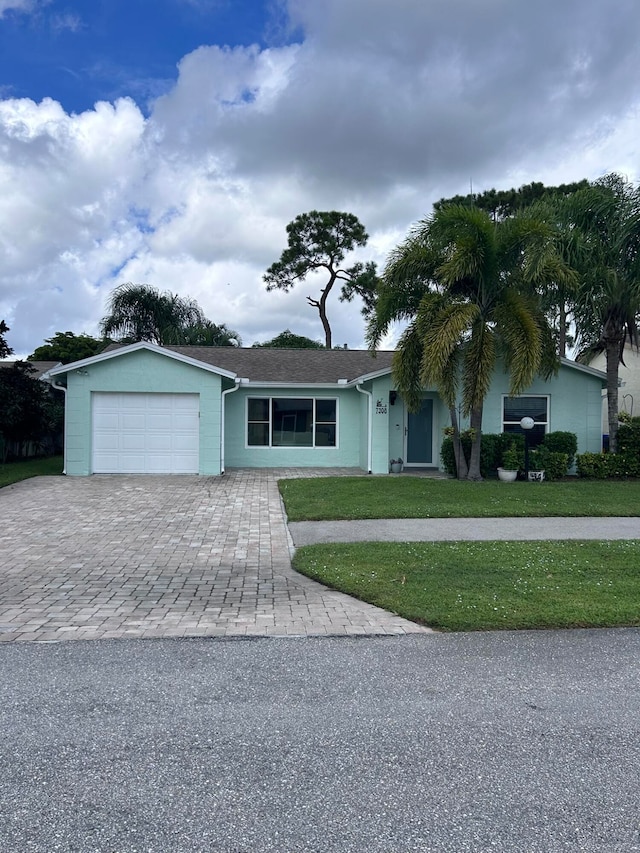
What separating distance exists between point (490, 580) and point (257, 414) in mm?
12295

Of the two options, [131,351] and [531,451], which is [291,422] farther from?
[531,451]

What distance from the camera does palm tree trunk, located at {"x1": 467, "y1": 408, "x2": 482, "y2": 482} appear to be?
14766mm

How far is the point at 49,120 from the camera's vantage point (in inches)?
587

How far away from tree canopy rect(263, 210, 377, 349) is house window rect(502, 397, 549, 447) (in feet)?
61.4

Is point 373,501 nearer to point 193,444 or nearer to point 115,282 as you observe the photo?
point 193,444

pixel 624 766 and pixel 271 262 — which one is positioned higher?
pixel 271 262

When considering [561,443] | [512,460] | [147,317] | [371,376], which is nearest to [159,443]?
[371,376]

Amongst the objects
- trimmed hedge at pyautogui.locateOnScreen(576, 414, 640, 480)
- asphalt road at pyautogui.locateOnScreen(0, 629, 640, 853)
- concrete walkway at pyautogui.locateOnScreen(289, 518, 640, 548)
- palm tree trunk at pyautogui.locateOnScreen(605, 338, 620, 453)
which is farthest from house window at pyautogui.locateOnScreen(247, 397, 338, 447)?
asphalt road at pyautogui.locateOnScreen(0, 629, 640, 853)

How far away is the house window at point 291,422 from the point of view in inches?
701

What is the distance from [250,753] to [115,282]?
91.3 ft

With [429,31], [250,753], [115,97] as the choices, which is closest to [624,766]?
[250,753]

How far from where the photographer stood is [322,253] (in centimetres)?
3450

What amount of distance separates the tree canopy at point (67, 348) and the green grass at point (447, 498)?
2506 centimetres

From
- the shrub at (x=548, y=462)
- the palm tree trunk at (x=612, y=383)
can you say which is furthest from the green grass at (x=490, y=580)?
the palm tree trunk at (x=612, y=383)
